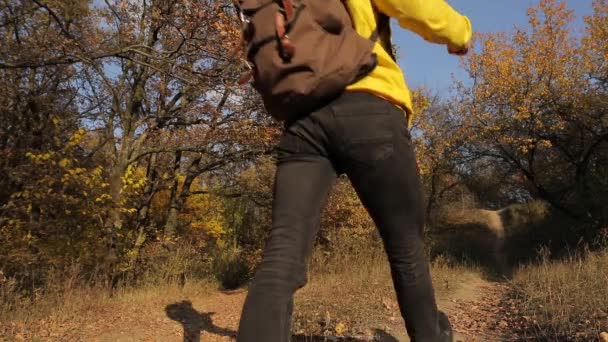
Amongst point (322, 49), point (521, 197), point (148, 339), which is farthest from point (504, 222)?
point (322, 49)

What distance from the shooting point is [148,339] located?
13.7 ft

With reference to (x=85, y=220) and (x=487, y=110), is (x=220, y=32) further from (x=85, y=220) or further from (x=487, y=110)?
(x=487, y=110)

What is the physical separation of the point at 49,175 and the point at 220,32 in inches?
149

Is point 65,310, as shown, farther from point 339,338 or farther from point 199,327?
point 339,338

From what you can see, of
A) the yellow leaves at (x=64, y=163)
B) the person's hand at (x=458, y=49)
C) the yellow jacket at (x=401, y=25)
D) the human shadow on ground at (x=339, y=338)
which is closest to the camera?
the yellow jacket at (x=401, y=25)

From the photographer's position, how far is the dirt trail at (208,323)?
13.2 ft

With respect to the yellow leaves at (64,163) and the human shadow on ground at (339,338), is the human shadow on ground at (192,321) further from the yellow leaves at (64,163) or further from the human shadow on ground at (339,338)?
the yellow leaves at (64,163)

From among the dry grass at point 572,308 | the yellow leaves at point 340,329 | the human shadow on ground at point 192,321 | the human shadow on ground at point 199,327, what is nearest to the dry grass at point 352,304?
the yellow leaves at point 340,329

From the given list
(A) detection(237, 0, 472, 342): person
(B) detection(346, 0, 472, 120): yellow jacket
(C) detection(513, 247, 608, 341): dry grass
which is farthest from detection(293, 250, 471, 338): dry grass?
(B) detection(346, 0, 472, 120): yellow jacket

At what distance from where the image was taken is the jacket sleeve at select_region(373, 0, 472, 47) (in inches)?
62.4

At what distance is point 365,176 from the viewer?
156 centimetres

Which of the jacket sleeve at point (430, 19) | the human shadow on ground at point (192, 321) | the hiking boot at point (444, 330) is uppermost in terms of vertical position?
the jacket sleeve at point (430, 19)

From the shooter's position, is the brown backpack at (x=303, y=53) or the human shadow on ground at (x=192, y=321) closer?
the brown backpack at (x=303, y=53)

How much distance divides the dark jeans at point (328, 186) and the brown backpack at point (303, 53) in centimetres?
7
